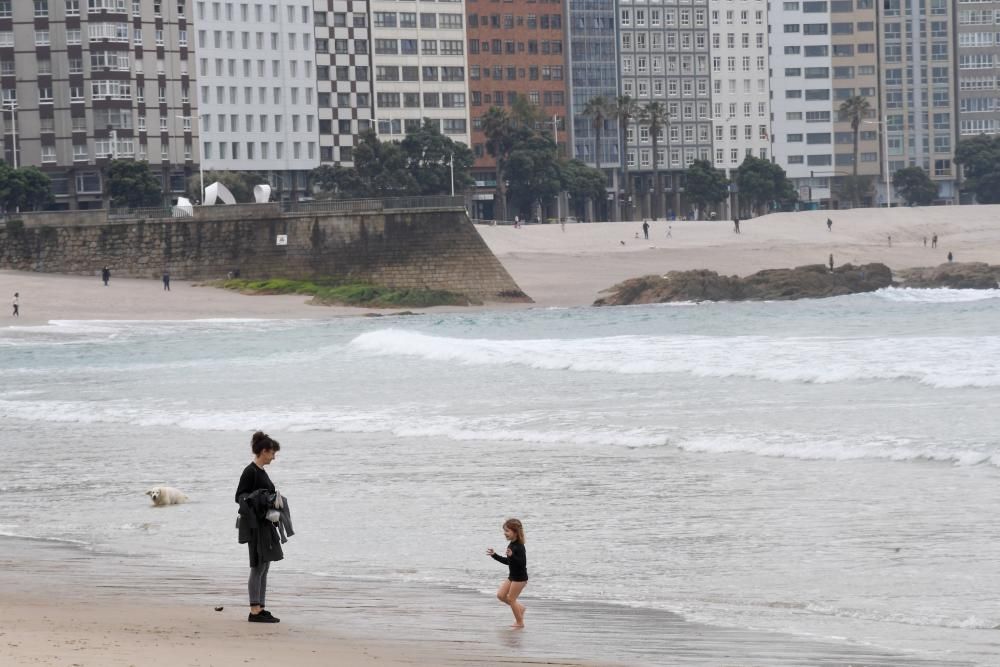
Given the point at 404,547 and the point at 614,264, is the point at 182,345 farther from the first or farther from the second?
the point at 614,264

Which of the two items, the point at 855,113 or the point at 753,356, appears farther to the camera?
the point at 855,113

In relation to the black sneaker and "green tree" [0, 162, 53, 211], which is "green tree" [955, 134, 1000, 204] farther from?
the black sneaker

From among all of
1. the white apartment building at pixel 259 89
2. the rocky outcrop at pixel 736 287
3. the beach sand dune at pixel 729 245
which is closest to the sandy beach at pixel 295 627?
the rocky outcrop at pixel 736 287

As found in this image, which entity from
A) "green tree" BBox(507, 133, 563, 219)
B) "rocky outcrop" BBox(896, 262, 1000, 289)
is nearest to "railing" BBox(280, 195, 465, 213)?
"rocky outcrop" BBox(896, 262, 1000, 289)

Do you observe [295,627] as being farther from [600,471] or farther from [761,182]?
[761,182]

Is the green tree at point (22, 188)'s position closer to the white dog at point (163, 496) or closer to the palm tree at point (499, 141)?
the palm tree at point (499, 141)

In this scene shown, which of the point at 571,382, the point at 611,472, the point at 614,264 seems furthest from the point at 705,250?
the point at 611,472

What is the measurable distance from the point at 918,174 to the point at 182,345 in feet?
348

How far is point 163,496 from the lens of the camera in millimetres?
19016

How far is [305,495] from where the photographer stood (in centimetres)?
1947

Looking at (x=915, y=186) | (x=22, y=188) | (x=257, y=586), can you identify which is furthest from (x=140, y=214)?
(x=915, y=186)

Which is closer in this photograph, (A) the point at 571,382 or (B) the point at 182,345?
(A) the point at 571,382

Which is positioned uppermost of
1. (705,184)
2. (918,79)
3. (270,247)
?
(918,79)

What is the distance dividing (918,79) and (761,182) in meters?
29.9
